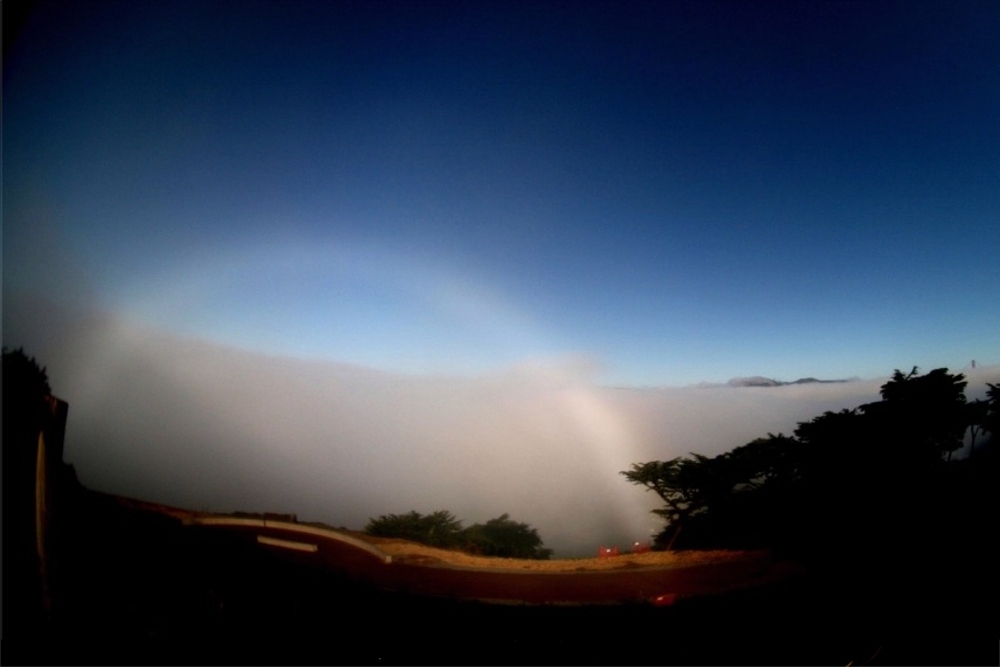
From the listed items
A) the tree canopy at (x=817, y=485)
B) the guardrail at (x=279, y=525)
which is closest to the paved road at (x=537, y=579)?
the guardrail at (x=279, y=525)

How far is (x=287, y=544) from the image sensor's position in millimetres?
1660

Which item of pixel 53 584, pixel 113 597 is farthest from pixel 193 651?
pixel 53 584

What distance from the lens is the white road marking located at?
5.36 ft

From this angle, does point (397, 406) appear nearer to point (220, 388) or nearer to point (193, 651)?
point (220, 388)

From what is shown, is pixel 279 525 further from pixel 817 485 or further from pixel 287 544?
pixel 817 485

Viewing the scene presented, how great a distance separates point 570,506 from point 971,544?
6.95ft

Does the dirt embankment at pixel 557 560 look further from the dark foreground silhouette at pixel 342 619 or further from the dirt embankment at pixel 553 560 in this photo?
the dark foreground silhouette at pixel 342 619

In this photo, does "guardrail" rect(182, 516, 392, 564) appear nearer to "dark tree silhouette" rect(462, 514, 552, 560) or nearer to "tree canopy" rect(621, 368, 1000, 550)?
"dark tree silhouette" rect(462, 514, 552, 560)

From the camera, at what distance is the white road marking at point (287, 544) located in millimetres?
1633

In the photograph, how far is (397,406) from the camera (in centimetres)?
210

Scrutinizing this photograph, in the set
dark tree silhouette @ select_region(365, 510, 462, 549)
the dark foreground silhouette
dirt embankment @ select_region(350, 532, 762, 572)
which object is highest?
dark tree silhouette @ select_region(365, 510, 462, 549)

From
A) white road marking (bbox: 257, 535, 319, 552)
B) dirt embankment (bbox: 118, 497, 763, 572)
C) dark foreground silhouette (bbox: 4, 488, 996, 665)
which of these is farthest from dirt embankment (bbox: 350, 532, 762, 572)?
white road marking (bbox: 257, 535, 319, 552)

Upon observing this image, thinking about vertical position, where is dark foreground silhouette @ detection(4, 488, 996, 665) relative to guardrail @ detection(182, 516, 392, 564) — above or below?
below

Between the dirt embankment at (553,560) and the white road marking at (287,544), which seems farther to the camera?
the white road marking at (287,544)
